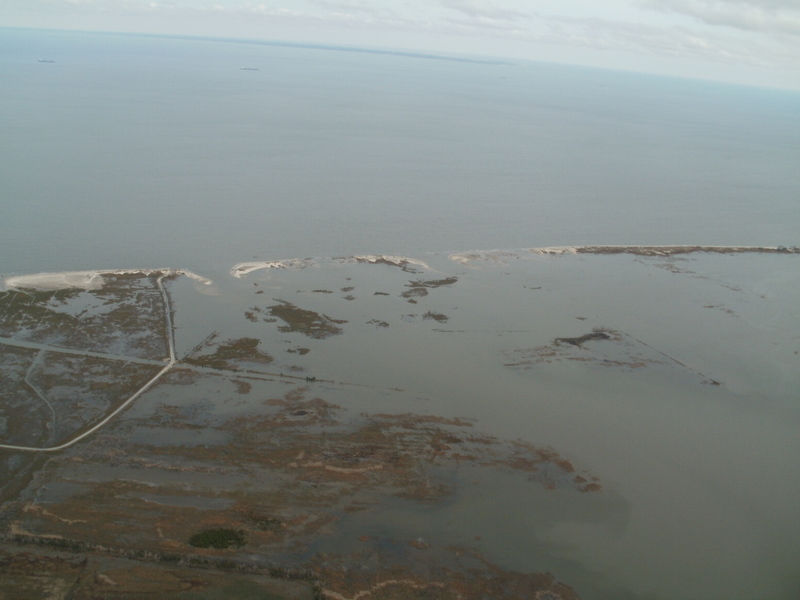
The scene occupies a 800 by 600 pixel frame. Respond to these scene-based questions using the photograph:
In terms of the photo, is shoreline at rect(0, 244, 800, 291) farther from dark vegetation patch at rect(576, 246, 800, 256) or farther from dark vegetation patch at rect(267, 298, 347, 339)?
dark vegetation patch at rect(267, 298, 347, 339)

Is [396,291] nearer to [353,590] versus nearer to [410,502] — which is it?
[410,502]

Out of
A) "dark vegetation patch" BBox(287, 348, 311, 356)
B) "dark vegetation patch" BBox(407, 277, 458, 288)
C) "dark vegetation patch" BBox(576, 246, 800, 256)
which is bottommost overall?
"dark vegetation patch" BBox(287, 348, 311, 356)

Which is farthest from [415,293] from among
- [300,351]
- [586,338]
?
[586,338]

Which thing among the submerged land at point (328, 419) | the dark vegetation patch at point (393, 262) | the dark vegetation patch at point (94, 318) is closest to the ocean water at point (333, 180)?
the dark vegetation patch at point (393, 262)

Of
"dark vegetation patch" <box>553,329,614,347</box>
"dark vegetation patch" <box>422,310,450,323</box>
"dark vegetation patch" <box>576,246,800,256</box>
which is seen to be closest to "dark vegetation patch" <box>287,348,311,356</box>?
"dark vegetation patch" <box>422,310,450,323</box>

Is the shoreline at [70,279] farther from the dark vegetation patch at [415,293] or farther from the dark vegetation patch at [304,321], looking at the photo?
the dark vegetation patch at [415,293]
